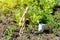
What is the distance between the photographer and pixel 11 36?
4.03m

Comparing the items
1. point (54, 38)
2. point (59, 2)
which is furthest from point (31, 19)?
point (59, 2)

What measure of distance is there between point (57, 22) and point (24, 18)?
81 centimetres

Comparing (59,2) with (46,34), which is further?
(59,2)

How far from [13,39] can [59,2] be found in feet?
6.81

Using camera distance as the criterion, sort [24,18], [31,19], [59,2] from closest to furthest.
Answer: [24,18]
[31,19]
[59,2]

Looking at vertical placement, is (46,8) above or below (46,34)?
above

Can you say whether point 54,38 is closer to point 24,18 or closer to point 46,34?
point 46,34

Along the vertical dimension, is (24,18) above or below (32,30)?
above

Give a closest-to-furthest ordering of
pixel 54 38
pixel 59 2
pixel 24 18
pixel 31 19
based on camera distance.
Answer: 1. pixel 54 38
2. pixel 24 18
3. pixel 31 19
4. pixel 59 2

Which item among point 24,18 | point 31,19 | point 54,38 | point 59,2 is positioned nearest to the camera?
point 54,38

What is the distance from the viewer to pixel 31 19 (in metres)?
4.49

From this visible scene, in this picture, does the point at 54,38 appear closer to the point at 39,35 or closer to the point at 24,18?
the point at 39,35

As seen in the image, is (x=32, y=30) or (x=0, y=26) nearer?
(x=32, y=30)

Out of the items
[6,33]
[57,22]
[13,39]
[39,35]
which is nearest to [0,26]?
[6,33]
